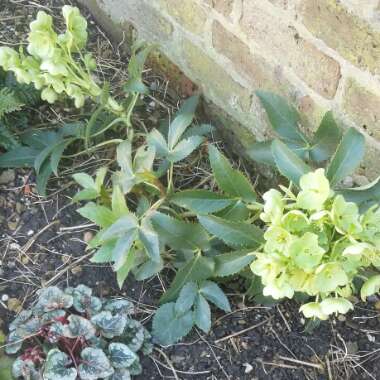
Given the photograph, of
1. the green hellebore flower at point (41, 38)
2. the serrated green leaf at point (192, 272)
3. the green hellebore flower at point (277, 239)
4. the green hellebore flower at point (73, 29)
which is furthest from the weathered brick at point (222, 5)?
the green hellebore flower at point (277, 239)

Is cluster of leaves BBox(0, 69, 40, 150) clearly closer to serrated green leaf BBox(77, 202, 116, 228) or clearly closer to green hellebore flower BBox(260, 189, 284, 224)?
serrated green leaf BBox(77, 202, 116, 228)

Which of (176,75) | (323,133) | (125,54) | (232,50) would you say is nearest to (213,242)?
(323,133)

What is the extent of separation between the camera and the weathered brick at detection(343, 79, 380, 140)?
160cm

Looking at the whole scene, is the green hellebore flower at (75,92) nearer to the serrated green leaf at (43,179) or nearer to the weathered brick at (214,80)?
the serrated green leaf at (43,179)

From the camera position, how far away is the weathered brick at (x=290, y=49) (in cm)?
167

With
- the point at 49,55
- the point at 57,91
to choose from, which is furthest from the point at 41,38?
the point at 57,91

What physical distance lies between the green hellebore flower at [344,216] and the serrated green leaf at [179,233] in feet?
1.40

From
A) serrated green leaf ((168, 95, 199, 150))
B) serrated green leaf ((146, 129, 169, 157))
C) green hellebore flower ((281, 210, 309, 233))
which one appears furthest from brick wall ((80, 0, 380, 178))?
green hellebore flower ((281, 210, 309, 233))

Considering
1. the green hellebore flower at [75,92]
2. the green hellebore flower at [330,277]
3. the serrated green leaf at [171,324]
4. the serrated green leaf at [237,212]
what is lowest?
the serrated green leaf at [171,324]

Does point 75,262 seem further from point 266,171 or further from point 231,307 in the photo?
point 266,171

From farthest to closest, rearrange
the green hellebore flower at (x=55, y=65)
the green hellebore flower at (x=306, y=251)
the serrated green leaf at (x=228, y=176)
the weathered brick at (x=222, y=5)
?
the weathered brick at (x=222, y=5) < the green hellebore flower at (x=55, y=65) < the serrated green leaf at (x=228, y=176) < the green hellebore flower at (x=306, y=251)

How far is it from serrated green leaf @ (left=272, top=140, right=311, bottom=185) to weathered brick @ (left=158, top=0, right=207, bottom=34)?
26.6 inches

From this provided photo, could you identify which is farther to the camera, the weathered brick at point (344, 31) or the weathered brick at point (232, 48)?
the weathered brick at point (232, 48)

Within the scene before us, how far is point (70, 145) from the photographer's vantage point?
212cm
